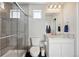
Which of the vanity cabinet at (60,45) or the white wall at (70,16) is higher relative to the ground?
the white wall at (70,16)

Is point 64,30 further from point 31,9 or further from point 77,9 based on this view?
point 31,9

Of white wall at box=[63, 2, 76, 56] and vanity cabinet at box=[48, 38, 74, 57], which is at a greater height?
white wall at box=[63, 2, 76, 56]

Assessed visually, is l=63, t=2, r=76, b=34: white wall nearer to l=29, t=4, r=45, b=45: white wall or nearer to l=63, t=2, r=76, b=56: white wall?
l=63, t=2, r=76, b=56: white wall

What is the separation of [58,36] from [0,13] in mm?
1709

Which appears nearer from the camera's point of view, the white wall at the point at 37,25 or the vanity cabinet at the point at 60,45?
the vanity cabinet at the point at 60,45

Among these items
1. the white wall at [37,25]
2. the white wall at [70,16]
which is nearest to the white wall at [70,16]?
the white wall at [70,16]

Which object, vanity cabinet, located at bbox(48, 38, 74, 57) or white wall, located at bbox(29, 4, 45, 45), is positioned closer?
vanity cabinet, located at bbox(48, 38, 74, 57)

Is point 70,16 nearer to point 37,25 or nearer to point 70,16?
point 70,16

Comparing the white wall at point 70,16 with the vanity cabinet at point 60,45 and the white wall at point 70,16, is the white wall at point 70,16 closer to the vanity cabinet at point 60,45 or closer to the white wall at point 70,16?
the white wall at point 70,16

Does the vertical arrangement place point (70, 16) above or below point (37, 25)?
above

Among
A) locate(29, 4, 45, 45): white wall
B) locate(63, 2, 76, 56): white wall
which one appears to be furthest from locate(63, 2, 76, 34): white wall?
locate(29, 4, 45, 45): white wall

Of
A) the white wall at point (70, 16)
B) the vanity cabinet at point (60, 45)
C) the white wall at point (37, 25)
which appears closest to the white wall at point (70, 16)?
the white wall at point (70, 16)

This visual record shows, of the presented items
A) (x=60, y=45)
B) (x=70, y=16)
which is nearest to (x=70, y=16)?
(x=70, y=16)

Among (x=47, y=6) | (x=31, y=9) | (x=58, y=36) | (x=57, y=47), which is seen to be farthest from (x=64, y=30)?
(x=31, y=9)
